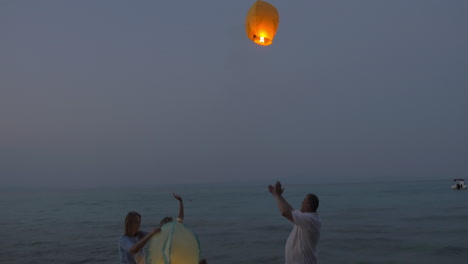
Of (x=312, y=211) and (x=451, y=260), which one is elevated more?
(x=312, y=211)

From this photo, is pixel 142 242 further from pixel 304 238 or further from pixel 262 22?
pixel 262 22

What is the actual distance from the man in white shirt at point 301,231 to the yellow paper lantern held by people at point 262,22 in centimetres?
235

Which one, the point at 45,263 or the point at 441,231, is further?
the point at 441,231

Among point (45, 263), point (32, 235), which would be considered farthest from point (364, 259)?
point (32, 235)

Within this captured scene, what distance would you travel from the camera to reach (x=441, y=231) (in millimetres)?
18109

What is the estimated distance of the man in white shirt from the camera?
404 centimetres

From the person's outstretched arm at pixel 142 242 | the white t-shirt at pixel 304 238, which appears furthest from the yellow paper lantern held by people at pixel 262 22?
the person's outstretched arm at pixel 142 242

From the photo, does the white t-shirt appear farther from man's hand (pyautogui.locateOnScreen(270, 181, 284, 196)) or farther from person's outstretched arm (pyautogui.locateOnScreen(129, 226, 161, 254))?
person's outstretched arm (pyautogui.locateOnScreen(129, 226, 161, 254))

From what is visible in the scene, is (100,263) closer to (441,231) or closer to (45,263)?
(45,263)

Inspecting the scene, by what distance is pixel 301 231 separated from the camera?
13.5 ft

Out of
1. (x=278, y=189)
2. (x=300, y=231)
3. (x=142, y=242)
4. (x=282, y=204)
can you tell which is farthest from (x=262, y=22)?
(x=142, y=242)

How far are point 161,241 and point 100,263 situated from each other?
9.64m

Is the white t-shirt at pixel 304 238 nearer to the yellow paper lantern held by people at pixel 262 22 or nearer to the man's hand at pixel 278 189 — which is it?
the man's hand at pixel 278 189

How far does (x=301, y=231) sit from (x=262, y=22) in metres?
2.90
